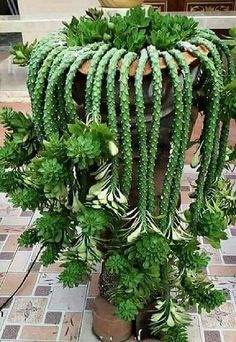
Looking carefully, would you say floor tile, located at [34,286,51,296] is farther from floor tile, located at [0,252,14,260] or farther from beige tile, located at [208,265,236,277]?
beige tile, located at [208,265,236,277]

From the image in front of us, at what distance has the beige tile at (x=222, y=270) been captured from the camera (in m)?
1.21

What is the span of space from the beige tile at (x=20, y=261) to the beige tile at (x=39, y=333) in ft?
0.75

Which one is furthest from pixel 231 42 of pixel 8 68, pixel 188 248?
pixel 8 68

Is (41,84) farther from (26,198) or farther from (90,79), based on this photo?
(26,198)

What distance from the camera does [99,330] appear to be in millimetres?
1004

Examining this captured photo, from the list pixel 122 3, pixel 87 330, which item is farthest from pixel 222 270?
pixel 122 3

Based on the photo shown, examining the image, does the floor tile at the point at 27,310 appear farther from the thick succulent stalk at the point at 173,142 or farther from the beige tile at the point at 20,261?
the thick succulent stalk at the point at 173,142

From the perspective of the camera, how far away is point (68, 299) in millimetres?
1132

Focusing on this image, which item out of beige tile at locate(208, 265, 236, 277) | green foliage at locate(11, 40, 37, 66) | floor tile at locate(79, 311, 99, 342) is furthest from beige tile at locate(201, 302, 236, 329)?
green foliage at locate(11, 40, 37, 66)

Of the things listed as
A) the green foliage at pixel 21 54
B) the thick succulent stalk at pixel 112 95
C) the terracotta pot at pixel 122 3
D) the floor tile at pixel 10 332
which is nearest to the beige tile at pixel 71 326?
the floor tile at pixel 10 332

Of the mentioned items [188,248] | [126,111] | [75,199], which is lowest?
[188,248]

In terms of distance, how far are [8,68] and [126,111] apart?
8.68 ft

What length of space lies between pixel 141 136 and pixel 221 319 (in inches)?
21.6

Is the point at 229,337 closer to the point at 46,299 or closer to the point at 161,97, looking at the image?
the point at 46,299
